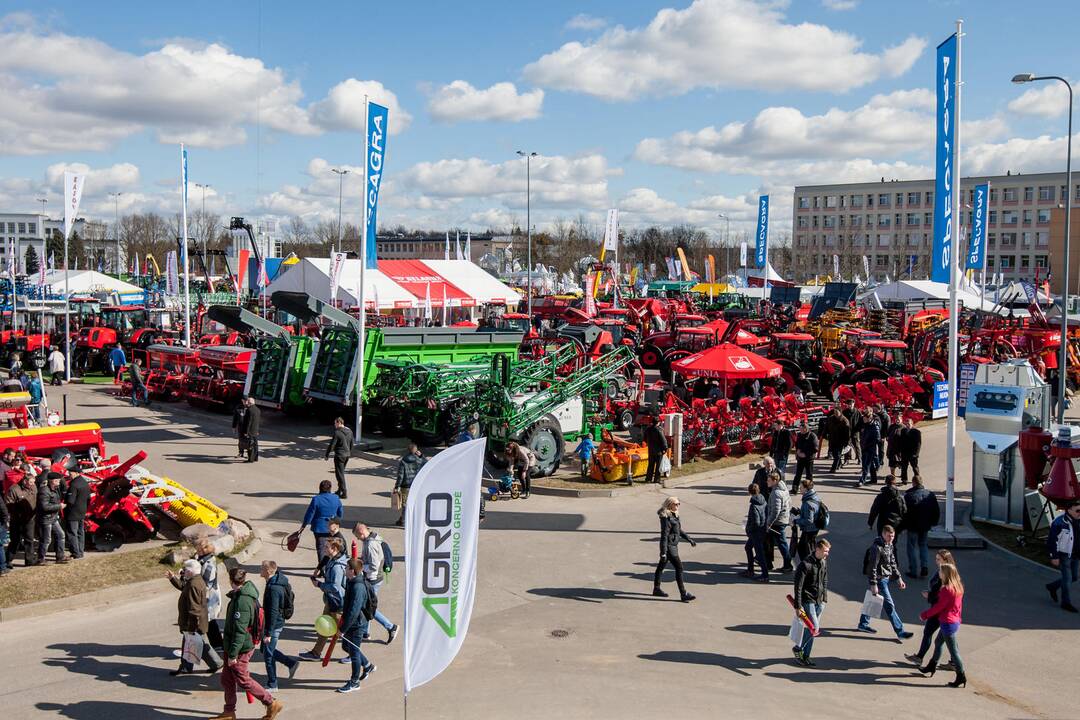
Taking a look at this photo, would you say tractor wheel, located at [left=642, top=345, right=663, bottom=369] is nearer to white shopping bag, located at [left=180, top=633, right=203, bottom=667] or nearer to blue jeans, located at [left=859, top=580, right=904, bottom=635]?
blue jeans, located at [left=859, top=580, right=904, bottom=635]

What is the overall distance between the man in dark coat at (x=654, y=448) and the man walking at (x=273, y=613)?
31.2 feet

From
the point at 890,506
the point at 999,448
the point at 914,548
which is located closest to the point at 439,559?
the point at 890,506

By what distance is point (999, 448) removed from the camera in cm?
1457

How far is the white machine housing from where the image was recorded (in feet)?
47.7

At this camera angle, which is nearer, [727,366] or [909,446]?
[909,446]

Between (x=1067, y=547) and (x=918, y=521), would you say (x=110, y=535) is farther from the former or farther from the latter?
(x=1067, y=547)

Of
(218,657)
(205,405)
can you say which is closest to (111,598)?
(218,657)

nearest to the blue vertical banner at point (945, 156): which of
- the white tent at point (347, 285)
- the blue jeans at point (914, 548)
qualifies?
the blue jeans at point (914, 548)

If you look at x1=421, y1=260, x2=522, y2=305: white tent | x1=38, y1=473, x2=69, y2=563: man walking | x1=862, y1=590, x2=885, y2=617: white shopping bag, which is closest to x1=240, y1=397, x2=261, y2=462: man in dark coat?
x1=38, y1=473, x2=69, y2=563: man walking

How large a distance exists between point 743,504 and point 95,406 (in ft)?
60.8

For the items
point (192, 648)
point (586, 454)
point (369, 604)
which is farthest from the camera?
point (586, 454)

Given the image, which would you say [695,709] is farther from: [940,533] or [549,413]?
[549,413]

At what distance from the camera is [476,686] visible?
8492 mm

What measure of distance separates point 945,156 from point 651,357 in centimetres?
2114
